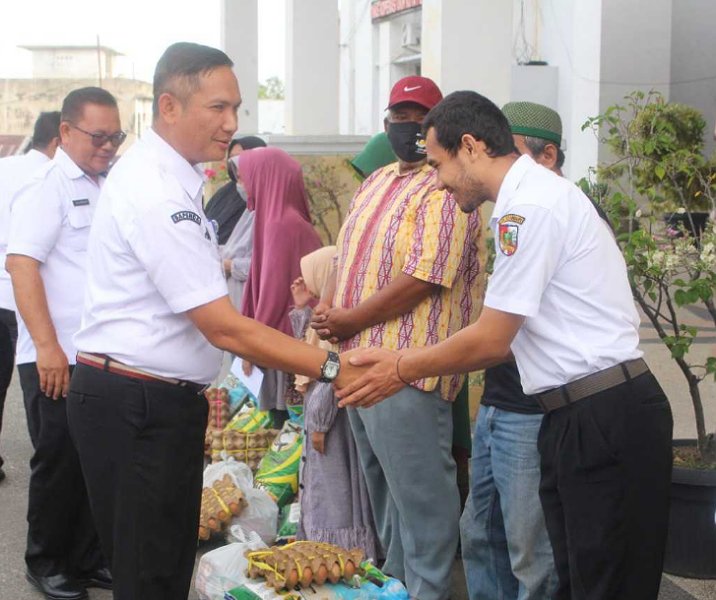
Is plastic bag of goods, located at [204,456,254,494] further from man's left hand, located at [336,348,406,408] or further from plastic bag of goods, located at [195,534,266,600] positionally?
man's left hand, located at [336,348,406,408]

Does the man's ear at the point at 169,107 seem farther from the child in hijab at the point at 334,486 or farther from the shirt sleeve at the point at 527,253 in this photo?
the child in hijab at the point at 334,486

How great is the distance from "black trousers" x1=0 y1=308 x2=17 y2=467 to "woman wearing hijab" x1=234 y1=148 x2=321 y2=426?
1.47 meters

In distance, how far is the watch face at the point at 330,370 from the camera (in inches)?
135

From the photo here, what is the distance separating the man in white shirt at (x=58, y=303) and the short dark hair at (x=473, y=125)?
2.01m

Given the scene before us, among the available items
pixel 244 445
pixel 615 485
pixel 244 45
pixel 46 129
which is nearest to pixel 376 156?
pixel 244 445

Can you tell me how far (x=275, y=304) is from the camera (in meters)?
5.81

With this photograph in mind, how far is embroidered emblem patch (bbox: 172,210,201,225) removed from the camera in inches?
119

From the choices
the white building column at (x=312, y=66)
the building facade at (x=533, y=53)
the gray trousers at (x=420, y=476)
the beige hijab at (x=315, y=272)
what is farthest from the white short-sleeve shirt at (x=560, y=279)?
the white building column at (x=312, y=66)

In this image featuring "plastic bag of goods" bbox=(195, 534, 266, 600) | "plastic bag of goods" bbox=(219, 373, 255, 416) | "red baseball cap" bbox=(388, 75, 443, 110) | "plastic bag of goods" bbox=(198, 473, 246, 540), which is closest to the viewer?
"plastic bag of goods" bbox=(195, 534, 266, 600)

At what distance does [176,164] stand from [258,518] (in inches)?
98.0

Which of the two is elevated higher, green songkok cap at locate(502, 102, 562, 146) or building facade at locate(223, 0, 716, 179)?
building facade at locate(223, 0, 716, 179)

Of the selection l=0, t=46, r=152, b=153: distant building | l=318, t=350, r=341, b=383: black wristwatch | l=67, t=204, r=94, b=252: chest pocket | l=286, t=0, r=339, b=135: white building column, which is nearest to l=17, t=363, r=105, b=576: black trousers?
l=67, t=204, r=94, b=252: chest pocket

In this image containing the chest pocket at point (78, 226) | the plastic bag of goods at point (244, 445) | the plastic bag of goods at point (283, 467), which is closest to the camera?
the chest pocket at point (78, 226)

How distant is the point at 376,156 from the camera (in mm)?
5062
